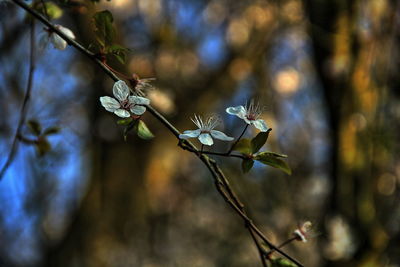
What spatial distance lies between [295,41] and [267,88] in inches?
40.0

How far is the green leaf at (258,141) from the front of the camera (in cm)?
63

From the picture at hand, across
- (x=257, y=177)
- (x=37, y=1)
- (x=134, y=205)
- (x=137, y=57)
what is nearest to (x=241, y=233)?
(x=257, y=177)

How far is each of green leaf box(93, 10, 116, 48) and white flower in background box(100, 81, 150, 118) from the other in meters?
0.10

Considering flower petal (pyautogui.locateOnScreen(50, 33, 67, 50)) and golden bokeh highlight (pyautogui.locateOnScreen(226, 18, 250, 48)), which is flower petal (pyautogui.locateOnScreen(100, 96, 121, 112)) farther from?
golden bokeh highlight (pyautogui.locateOnScreen(226, 18, 250, 48))

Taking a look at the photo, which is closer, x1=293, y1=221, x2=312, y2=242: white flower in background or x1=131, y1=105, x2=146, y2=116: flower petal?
x1=131, y1=105, x2=146, y2=116: flower petal

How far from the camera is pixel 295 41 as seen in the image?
144 inches

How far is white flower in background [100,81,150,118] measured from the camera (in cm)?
60

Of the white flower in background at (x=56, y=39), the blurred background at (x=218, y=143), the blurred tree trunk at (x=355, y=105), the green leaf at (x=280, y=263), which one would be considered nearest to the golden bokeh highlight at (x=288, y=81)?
the blurred background at (x=218, y=143)

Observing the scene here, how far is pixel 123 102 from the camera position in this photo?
624 millimetres

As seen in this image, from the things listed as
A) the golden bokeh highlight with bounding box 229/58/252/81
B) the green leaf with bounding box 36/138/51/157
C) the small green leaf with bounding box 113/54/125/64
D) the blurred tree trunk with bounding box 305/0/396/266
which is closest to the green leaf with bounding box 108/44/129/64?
the small green leaf with bounding box 113/54/125/64

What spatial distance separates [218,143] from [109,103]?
2565 mm

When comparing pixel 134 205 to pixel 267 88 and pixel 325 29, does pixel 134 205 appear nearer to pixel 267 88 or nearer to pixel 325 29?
pixel 267 88

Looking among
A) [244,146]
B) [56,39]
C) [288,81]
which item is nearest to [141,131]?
[244,146]

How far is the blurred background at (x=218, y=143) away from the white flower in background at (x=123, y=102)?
0.96ft
